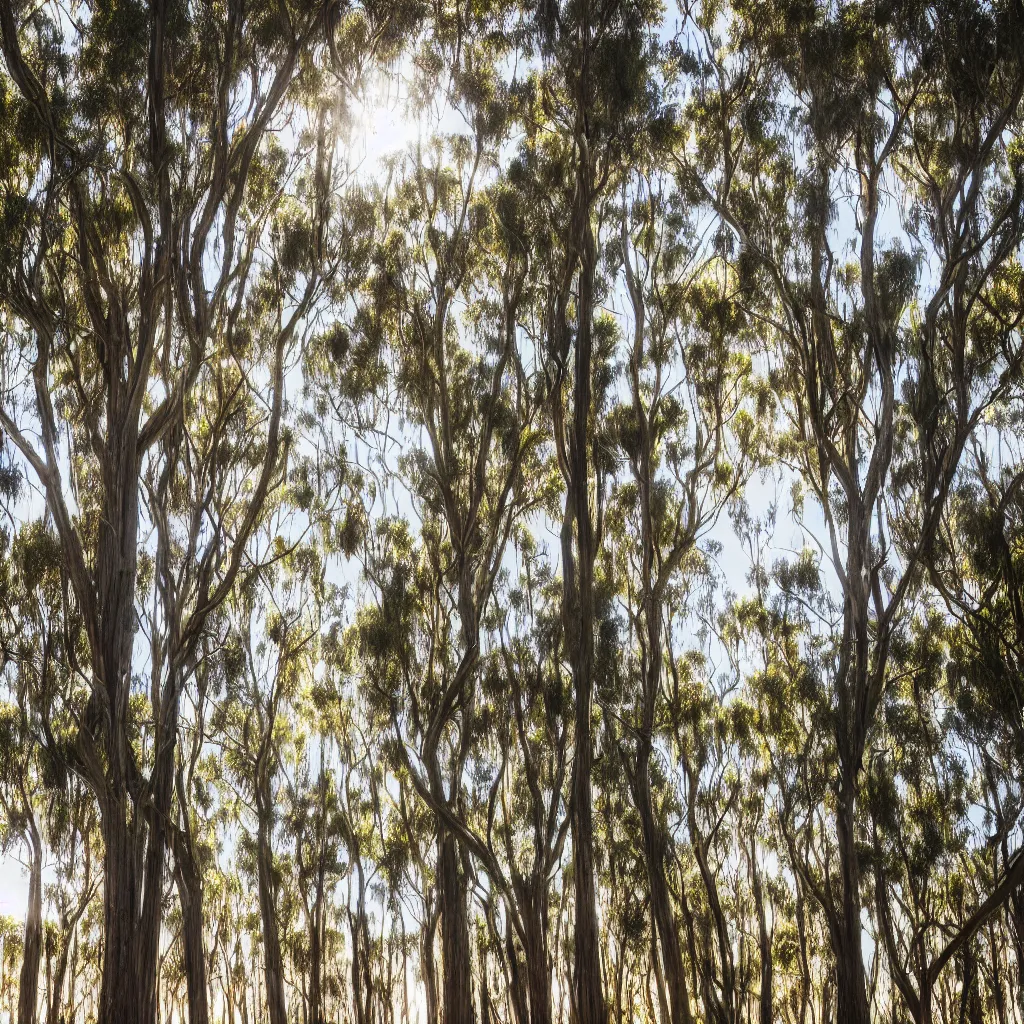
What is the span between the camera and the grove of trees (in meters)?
8.66

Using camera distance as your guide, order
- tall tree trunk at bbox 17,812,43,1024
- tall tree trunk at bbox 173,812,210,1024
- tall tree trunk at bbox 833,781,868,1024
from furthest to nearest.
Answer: tall tree trunk at bbox 17,812,43,1024 < tall tree trunk at bbox 173,812,210,1024 < tall tree trunk at bbox 833,781,868,1024

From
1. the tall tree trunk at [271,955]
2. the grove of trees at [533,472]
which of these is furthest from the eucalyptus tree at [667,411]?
the tall tree trunk at [271,955]

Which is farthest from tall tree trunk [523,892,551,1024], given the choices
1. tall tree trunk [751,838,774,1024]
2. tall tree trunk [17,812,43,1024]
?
tall tree trunk [17,812,43,1024]

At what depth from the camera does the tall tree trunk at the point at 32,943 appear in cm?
1267

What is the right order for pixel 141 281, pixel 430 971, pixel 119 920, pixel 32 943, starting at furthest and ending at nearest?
pixel 430 971, pixel 32 943, pixel 141 281, pixel 119 920

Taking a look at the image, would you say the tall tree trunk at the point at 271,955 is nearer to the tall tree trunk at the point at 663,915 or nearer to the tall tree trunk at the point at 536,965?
the tall tree trunk at the point at 536,965

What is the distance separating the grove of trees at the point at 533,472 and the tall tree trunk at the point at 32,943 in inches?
2.9

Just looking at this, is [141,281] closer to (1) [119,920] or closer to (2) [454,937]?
(1) [119,920]

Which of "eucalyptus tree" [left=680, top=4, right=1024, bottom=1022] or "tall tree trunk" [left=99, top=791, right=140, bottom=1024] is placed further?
"eucalyptus tree" [left=680, top=4, right=1024, bottom=1022]

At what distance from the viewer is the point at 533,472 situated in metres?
12.1

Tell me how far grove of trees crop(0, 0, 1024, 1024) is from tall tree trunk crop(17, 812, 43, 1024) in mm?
73

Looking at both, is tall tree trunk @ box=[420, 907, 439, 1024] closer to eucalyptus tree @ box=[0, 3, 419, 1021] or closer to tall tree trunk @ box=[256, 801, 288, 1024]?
tall tree trunk @ box=[256, 801, 288, 1024]

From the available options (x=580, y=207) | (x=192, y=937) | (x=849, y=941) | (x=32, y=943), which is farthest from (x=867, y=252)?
(x=32, y=943)

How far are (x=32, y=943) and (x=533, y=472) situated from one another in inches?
352
